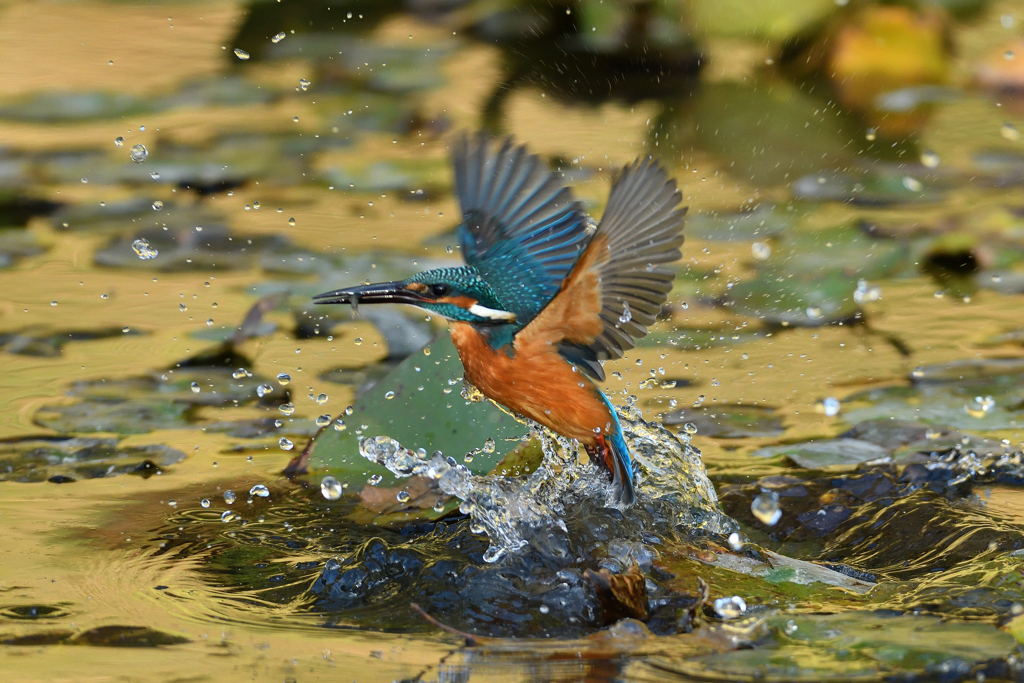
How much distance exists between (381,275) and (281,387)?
0.70 metres

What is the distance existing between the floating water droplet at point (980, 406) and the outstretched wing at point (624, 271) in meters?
1.13

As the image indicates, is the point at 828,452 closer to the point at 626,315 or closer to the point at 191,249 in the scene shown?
the point at 626,315

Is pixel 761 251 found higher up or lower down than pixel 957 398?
higher up

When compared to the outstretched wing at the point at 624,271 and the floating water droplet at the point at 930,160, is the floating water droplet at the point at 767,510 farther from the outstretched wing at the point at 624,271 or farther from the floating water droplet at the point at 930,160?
the floating water droplet at the point at 930,160

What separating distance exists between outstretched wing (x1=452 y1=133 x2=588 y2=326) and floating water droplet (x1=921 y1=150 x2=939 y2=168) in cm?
285

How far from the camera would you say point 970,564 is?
7.61 feet

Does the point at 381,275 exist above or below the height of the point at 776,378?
above

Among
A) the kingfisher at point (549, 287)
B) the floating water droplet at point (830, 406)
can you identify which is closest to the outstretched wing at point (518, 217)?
the kingfisher at point (549, 287)

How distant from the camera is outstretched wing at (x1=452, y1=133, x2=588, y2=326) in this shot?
2.84 metres

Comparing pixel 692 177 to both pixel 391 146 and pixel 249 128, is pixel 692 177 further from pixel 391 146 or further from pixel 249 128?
pixel 249 128

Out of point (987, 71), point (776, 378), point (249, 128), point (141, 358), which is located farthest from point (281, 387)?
point (987, 71)

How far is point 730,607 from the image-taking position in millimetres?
2117

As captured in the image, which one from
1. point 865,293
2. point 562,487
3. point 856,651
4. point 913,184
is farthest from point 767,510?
point 913,184

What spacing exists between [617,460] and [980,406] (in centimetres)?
108
